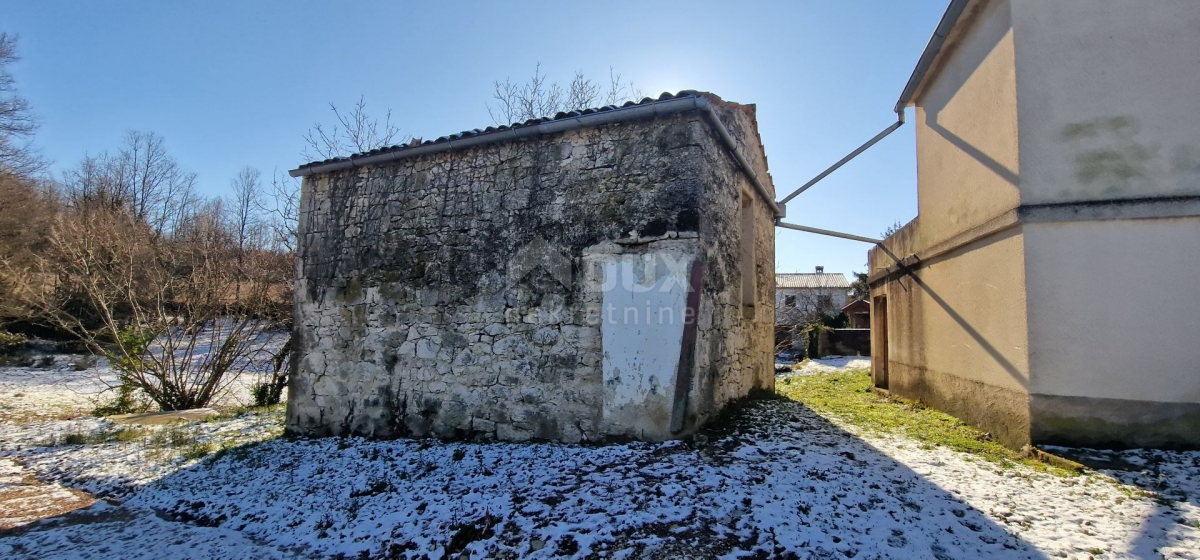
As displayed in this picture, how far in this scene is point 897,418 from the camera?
6371mm

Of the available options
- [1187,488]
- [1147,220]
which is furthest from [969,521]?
[1147,220]

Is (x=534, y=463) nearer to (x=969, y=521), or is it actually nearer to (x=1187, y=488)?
(x=969, y=521)

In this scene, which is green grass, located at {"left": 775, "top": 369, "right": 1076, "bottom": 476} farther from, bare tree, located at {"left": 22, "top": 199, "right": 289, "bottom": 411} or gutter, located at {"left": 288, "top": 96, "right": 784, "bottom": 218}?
bare tree, located at {"left": 22, "top": 199, "right": 289, "bottom": 411}

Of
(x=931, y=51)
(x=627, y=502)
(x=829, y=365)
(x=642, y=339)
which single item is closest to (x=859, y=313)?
(x=829, y=365)

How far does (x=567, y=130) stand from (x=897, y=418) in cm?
538

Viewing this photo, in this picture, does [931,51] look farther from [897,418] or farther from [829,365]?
[829,365]

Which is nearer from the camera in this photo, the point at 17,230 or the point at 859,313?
the point at 17,230

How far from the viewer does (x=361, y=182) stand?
6316mm

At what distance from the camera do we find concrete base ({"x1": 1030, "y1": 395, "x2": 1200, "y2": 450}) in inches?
162

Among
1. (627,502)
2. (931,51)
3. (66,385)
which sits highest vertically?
(931,51)

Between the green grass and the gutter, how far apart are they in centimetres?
343

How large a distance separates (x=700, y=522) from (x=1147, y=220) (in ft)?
15.0

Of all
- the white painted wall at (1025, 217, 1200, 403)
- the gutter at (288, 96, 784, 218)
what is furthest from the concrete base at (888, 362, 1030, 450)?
the gutter at (288, 96, 784, 218)

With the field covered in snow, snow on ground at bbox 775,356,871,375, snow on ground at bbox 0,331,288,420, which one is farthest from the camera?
snow on ground at bbox 775,356,871,375
